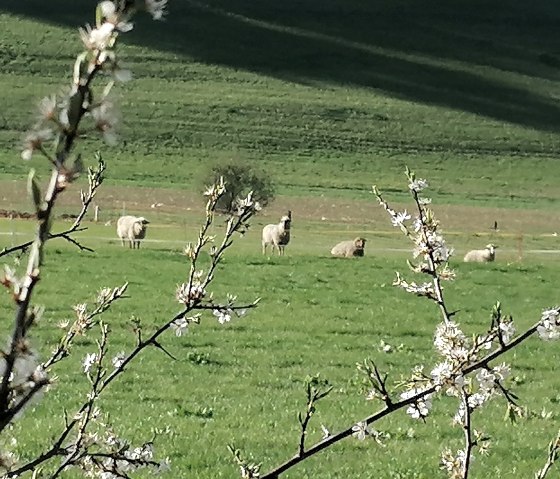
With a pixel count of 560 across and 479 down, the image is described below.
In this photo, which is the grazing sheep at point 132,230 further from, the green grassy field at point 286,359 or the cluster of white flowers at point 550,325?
the cluster of white flowers at point 550,325

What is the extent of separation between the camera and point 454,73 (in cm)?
8694

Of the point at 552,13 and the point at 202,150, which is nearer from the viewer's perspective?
Result: the point at 202,150

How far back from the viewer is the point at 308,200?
55.8 m

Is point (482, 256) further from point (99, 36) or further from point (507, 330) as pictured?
point (99, 36)

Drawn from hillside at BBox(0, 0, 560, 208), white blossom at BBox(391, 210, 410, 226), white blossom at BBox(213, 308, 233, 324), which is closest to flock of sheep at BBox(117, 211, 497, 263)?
white blossom at BBox(391, 210, 410, 226)

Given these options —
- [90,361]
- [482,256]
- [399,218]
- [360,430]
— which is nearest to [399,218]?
[399,218]

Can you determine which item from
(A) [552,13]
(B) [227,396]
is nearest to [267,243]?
(B) [227,396]

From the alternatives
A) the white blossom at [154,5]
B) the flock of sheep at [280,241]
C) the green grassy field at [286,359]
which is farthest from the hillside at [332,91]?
the white blossom at [154,5]

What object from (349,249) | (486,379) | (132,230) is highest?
(486,379)

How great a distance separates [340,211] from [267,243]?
825 inches

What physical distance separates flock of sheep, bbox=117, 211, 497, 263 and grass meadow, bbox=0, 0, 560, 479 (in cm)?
68

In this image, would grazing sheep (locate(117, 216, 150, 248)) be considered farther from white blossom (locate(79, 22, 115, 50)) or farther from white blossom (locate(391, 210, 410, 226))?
white blossom (locate(79, 22, 115, 50))

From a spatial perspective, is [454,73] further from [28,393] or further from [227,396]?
[28,393]

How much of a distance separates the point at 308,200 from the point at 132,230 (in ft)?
86.0
